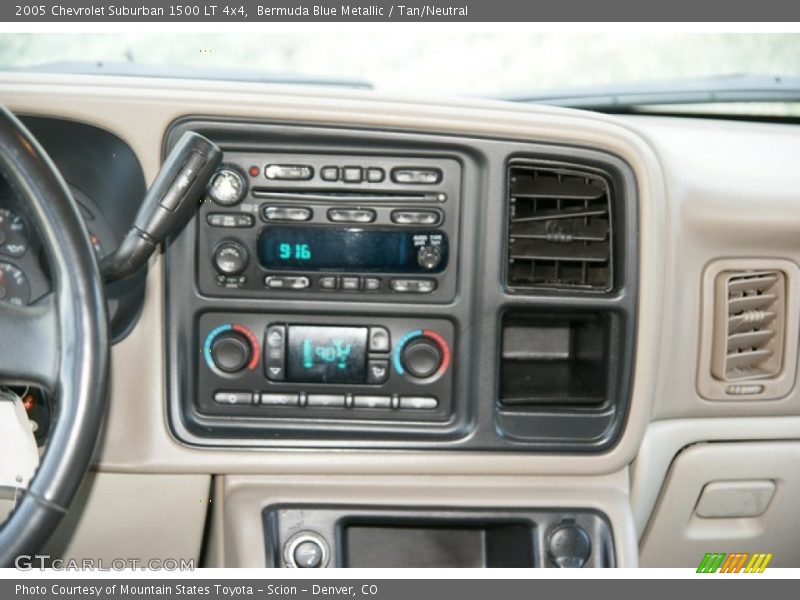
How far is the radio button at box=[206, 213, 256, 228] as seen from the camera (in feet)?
5.13

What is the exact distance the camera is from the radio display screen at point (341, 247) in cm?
158

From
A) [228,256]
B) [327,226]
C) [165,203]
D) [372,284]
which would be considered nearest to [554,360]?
[372,284]

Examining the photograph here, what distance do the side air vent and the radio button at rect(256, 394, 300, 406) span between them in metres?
0.74

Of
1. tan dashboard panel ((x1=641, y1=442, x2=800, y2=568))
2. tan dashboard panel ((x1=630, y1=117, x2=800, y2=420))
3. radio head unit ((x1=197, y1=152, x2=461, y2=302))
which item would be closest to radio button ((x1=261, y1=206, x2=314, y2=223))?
radio head unit ((x1=197, y1=152, x2=461, y2=302))

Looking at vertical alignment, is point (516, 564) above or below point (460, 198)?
below

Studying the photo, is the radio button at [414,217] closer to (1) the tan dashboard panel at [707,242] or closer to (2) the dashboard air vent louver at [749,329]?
(1) the tan dashboard panel at [707,242]

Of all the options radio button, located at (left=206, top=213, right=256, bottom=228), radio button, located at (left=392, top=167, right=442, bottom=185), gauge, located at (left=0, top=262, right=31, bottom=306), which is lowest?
gauge, located at (left=0, top=262, right=31, bottom=306)

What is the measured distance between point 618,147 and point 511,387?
0.46 m

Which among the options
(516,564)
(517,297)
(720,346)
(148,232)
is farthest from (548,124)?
(516,564)

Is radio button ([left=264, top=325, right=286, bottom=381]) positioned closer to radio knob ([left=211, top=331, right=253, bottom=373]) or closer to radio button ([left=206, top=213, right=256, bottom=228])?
radio knob ([left=211, top=331, right=253, bottom=373])

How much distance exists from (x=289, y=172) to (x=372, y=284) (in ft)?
0.74

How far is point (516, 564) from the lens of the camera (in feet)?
5.73

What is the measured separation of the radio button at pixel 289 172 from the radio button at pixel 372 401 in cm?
38
